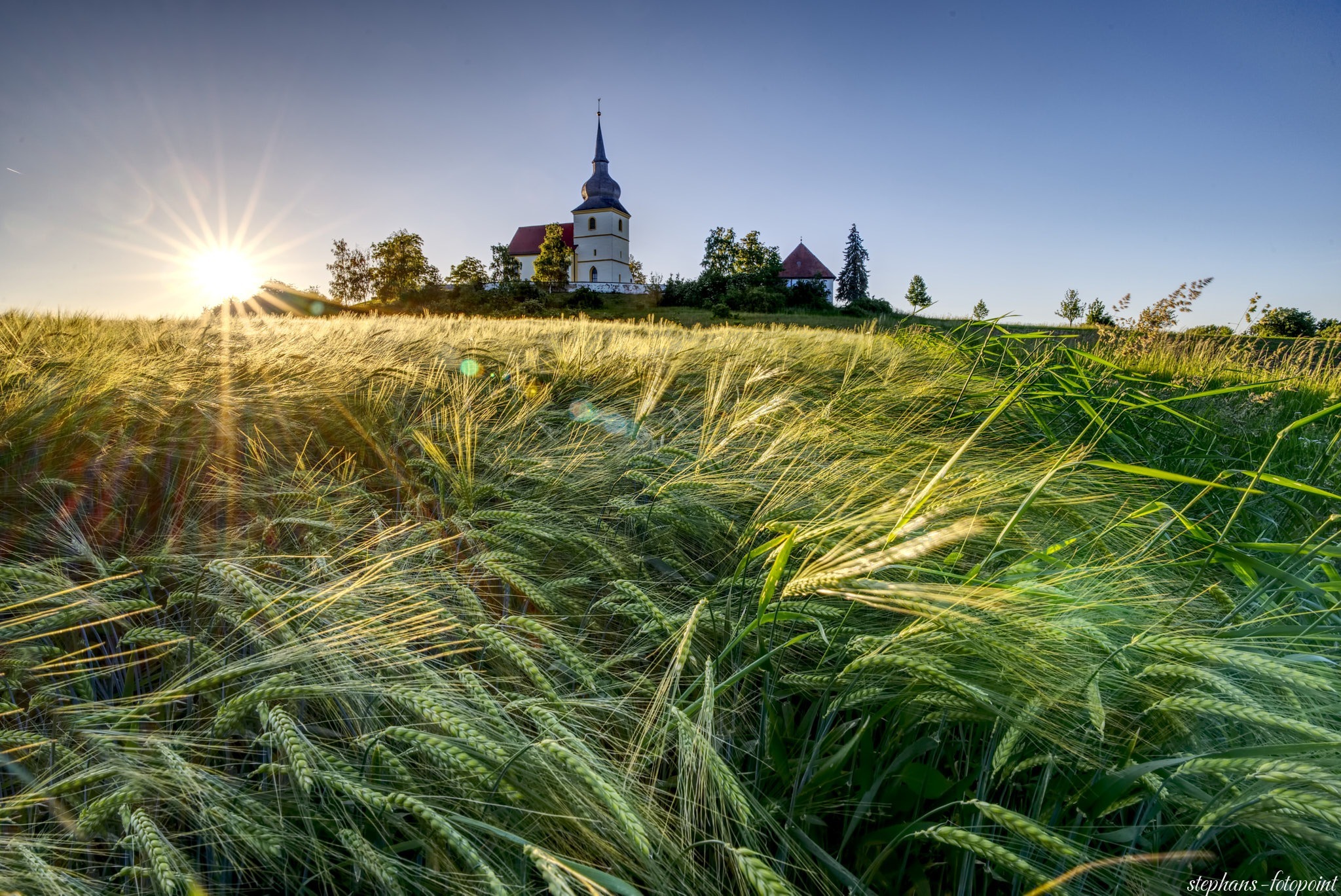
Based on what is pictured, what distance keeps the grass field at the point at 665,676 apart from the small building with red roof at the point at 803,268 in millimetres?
52998

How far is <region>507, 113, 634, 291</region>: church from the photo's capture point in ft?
179

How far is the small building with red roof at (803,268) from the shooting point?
5172 centimetres

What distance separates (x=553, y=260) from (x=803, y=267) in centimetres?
2331

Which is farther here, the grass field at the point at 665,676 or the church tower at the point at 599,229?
the church tower at the point at 599,229

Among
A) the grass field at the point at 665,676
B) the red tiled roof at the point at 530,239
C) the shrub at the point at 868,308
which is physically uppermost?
the red tiled roof at the point at 530,239

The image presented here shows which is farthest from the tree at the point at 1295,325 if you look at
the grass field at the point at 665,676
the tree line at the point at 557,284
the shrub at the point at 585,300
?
the shrub at the point at 585,300

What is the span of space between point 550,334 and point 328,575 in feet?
16.1

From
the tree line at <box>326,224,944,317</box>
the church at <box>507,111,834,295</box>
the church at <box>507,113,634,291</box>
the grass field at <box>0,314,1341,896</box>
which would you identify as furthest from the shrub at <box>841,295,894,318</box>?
the grass field at <box>0,314,1341,896</box>

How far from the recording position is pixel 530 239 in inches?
2322

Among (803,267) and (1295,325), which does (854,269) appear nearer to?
(803,267)

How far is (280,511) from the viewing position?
1.58 m

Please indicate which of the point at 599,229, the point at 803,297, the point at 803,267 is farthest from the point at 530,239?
the point at 803,297

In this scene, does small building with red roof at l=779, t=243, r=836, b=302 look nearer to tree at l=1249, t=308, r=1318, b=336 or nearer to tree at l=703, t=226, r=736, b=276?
tree at l=703, t=226, r=736, b=276

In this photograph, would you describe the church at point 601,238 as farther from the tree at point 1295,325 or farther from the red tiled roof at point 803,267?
the tree at point 1295,325
